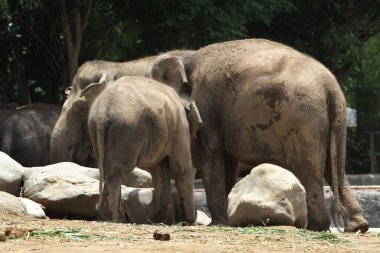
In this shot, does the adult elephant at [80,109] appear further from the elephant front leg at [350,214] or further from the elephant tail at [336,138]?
the elephant front leg at [350,214]

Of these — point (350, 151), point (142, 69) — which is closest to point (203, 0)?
point (142, 69)

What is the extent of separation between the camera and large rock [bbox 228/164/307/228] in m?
11.2

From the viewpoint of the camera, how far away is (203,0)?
67.5ft

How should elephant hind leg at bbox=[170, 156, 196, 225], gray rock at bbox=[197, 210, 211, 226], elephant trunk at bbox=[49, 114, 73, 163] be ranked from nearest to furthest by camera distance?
elephant hind leg at bbox=[170, 156, 196, 225] → gray rock at bbox=[197, 210, 211, 226] → elephant trunk at bbox=[49, 114, 73, 163]

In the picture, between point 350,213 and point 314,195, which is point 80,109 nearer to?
point 314,195

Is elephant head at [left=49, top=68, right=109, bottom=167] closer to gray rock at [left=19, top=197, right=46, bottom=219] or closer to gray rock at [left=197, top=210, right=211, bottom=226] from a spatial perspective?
gray rock at [left=197, top=210, right=211, bottom=226]

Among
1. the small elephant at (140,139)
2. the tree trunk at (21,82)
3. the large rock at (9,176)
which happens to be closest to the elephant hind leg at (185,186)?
the small elephant at (140,139)

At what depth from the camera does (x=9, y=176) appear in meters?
12.8

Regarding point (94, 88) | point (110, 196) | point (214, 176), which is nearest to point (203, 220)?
point (214, 176)

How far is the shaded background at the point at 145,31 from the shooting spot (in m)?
20.8

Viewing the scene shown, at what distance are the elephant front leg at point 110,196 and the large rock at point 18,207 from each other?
633mm

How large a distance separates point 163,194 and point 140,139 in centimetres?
117

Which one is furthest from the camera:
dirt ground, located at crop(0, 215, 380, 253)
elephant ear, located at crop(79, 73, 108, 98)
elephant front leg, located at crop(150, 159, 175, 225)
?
elephant ear, located at crop(79, 73, 108, 98)

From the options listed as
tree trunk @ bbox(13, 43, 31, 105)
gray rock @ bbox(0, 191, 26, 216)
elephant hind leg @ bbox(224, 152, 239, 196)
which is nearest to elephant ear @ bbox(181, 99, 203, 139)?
elephant hind leg @ bbox(224, 152, 239, 196)
